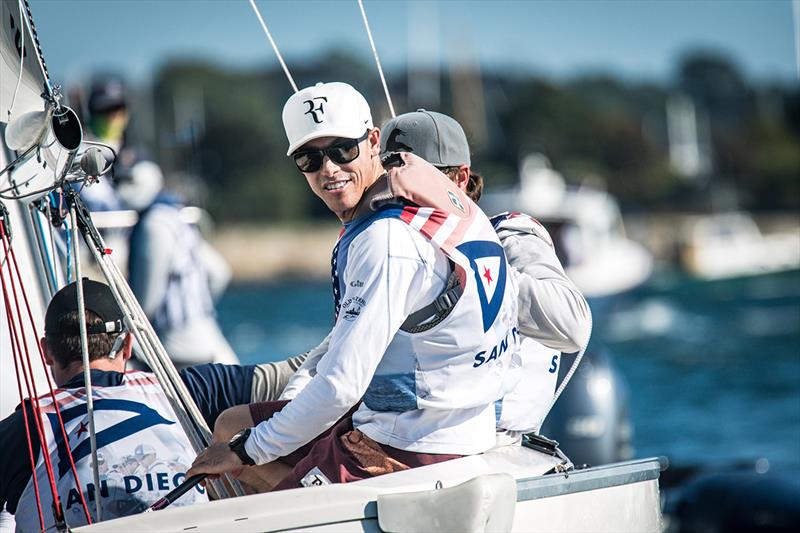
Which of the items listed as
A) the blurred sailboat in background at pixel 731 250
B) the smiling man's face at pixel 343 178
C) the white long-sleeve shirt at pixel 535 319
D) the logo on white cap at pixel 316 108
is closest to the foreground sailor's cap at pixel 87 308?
the white long-sleeve shirt at pixel 535 319

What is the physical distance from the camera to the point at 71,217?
3383 millimetres

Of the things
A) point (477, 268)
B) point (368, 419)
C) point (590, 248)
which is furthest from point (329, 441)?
point (590, 248)

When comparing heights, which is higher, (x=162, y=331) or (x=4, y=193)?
(x=4, y=193)

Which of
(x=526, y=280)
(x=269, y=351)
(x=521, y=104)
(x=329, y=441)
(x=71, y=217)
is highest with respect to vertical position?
(x=521, y=104)

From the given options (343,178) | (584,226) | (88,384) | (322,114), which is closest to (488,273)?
(343,178)

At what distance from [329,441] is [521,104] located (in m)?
66.9

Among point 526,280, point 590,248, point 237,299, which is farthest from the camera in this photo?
point 237,299

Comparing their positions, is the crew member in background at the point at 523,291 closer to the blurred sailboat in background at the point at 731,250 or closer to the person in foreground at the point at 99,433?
the person in foreground at the point at 99,433

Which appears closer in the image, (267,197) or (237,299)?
(237,299)

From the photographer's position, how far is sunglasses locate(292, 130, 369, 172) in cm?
317

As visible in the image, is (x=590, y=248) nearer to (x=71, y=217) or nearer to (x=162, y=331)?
(x=162, y=331)

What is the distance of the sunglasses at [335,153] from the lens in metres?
3.17

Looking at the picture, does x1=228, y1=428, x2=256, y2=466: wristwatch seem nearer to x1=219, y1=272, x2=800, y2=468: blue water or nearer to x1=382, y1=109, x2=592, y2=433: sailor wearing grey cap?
x1=382, y1=109, x2=592, y2=433: sailor wearing grey cap

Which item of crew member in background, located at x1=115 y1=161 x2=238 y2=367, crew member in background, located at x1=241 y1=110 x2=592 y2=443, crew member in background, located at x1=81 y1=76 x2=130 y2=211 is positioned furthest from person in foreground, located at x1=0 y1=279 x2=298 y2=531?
crew member in background, located at x1=81 y1=76 x2=130 y2=211
